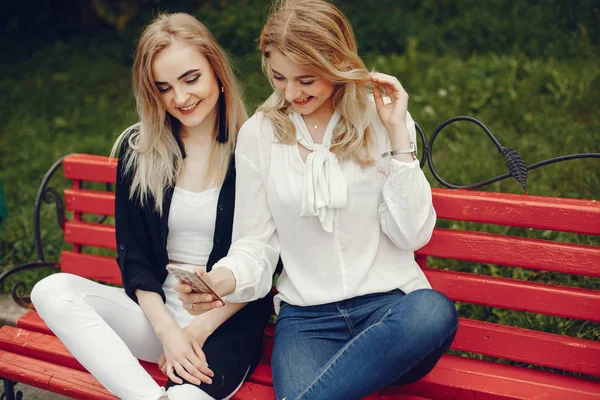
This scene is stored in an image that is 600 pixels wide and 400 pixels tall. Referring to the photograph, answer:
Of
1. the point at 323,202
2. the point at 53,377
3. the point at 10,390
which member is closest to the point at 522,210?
the point at 323,202

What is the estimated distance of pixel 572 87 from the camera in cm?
482

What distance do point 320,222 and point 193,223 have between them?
58 cm

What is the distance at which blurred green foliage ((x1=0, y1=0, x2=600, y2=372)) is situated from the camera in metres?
4.20

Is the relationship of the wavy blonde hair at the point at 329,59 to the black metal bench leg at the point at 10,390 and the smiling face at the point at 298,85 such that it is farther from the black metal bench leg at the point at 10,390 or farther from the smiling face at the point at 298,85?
the black metal bench leg at the point at 10,390

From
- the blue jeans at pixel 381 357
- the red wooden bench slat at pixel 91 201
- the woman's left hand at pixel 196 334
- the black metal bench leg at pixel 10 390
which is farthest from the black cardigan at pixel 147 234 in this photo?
the black metal bench leg at pixel 10 390

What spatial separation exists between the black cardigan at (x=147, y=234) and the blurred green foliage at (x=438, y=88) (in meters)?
0.71

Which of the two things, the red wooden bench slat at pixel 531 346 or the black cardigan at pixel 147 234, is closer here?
the red wooden bench slat at pixel 531 346

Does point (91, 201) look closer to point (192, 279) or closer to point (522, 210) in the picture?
point (192, 279)

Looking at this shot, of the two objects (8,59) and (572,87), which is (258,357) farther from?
(8,59)

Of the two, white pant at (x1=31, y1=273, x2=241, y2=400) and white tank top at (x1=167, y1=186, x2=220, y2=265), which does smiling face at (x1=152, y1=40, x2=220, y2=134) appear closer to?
white tank top at (x1=167, y1=186, x2=220, y2=265)

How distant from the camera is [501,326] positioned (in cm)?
273

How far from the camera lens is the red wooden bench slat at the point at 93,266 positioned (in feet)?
11.0

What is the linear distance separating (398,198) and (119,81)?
514 cm

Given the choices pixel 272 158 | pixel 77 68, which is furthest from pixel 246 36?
pixel 272 158
